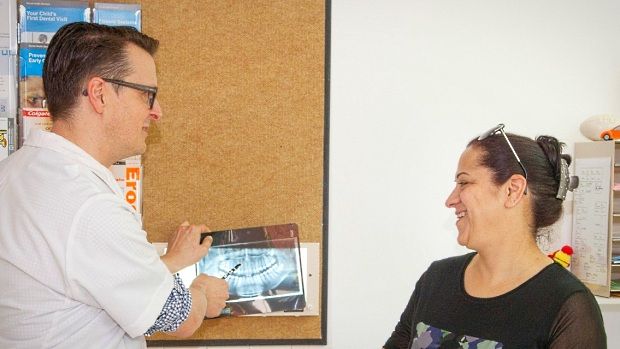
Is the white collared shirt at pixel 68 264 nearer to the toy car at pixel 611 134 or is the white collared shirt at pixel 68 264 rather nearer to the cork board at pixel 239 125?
the cork board at pixel 239 125

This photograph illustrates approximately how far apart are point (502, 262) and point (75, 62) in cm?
118

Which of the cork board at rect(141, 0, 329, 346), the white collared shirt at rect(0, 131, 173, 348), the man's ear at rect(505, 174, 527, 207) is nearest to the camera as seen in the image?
the white collared shirt at rect(0, 131, 173, 348)

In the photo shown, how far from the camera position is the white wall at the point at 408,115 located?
2.42m

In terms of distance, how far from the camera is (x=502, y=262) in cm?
151

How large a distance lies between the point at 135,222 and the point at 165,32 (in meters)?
1.22

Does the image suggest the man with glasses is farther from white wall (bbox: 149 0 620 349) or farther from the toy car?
the toy car

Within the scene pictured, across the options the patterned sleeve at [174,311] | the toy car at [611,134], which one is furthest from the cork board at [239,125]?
the toy car at [611,134]

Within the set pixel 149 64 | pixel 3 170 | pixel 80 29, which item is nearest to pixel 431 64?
pixel 149 64

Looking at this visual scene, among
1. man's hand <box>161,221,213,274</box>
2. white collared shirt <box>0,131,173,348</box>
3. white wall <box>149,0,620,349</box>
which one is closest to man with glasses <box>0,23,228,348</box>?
white collared shirt <box>0,131,173,348</box>

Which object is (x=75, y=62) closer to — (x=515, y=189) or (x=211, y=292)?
(x=211, y=292)

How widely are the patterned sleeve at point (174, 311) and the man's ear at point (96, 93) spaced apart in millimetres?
455

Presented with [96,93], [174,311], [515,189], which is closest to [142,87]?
[96,93]

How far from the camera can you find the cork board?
7.59 feet

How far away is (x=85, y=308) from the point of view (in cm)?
125
